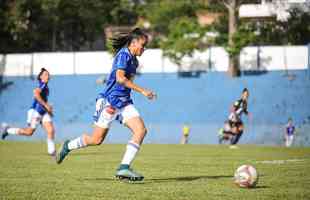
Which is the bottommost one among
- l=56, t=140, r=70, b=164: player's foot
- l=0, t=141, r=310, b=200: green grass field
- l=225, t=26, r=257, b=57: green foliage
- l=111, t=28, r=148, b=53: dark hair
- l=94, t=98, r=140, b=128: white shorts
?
l=0, t=141, r=310, b=200: green grass field

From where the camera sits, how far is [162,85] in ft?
140

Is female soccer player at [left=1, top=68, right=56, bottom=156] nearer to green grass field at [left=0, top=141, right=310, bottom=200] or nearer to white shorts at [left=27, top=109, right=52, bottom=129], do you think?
white shorts at [left=27, top=109, right=52, bottom=129]

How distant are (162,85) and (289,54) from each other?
7.00 m

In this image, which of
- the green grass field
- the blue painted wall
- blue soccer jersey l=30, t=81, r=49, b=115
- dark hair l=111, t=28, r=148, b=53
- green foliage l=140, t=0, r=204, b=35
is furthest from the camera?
green foliage l=140, t=0, r=204, b=35

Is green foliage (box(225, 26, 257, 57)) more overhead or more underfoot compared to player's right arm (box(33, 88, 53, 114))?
more overhead

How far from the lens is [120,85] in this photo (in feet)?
37.7

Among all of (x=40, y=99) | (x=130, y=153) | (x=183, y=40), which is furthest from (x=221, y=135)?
(x=130, y=153)

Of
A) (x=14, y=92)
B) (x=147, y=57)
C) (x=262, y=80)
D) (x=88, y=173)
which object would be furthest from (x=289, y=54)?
(x=88, y=173)

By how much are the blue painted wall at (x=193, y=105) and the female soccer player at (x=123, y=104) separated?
26524mm

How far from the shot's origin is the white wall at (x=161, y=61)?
42.1m

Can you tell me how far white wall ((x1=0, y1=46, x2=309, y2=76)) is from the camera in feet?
138

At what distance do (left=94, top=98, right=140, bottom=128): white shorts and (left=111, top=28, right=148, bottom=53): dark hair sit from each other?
95 centimetres

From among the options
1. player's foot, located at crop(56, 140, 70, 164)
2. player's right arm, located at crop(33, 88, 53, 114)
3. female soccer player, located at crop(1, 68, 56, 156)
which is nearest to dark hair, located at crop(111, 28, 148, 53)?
player's foot, located at crop(56, 140, 70, 164)

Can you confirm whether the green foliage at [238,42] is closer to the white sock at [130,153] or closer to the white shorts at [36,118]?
the white shorts at [36,118]
